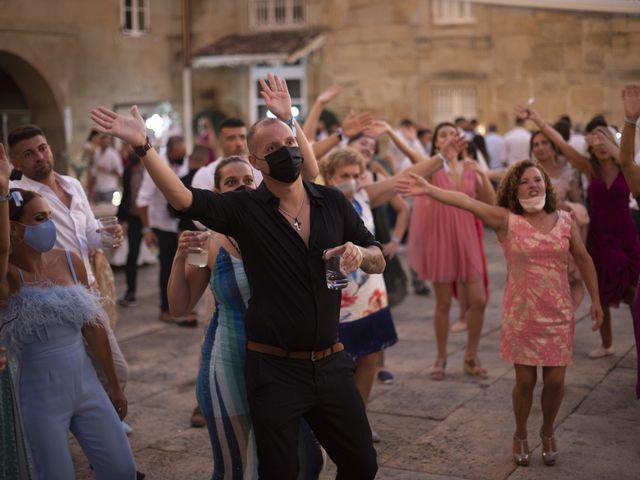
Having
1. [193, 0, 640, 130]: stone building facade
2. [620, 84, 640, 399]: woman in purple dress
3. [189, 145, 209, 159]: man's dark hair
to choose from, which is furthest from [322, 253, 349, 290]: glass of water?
[193, 0, 640, 130]: stone building facade

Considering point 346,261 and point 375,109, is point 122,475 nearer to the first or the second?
point 346,261

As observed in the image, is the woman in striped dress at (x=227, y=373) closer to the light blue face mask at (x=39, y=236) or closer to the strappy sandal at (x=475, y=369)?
the light blue face mask at (x=39, y=236)

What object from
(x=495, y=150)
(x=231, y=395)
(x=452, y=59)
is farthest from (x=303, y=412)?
(x=452, y=59)

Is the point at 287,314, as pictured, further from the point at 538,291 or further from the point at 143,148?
the point at 538,291

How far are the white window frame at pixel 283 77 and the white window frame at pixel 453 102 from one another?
3.52m

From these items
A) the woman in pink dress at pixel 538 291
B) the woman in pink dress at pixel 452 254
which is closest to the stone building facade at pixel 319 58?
the woman in pink dress at pixel 452 254

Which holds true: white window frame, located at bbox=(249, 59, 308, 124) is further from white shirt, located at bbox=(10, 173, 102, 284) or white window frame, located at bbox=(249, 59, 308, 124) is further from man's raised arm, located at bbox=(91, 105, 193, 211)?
man's raised arm, located at bbox=(91, 105, 193, 211)

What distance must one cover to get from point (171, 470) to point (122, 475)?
1542 millimetres

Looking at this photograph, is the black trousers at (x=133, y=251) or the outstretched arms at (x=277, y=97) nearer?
the outstretched arms at (x=277, y=97)

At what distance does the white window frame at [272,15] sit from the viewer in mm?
25472

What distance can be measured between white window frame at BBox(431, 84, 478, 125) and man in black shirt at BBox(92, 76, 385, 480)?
19.6 meters

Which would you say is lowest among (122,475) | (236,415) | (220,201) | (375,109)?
(122,475)

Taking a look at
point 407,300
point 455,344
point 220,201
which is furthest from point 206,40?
point 220,201

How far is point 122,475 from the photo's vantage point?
4.25 metres
